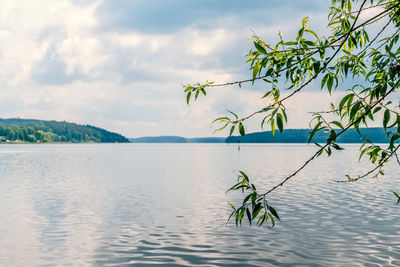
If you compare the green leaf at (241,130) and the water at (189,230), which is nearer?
the green leaf at (241,130)

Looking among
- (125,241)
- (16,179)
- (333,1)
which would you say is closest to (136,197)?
(125,241)

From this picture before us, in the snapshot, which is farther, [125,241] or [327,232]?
[327,232]

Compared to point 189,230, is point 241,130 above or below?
above

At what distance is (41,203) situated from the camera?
113 feet

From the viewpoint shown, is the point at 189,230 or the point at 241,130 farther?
the point at 189,230

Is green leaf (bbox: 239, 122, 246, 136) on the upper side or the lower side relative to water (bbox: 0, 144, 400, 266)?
upper

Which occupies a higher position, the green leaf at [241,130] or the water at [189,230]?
the green leaf at [241,130]

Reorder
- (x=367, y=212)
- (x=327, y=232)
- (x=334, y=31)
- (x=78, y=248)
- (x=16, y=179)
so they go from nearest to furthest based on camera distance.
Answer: (x=334, y=31) → (x=78, y=248) → (x=327, y=232) → (x=367, y=212) → (x=16, y=179)

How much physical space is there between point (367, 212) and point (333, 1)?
2363cm

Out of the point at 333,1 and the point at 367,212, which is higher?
the point at 333,1

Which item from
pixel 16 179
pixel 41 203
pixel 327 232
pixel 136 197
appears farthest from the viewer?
pixel 16 179

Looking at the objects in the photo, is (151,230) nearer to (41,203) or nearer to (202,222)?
(202,222)

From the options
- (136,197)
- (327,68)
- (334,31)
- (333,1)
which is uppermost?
(333,1)

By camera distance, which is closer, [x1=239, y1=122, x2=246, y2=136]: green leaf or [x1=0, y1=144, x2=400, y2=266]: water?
[x1=239, y1=122, x2=246, y2=136]: green leaf
